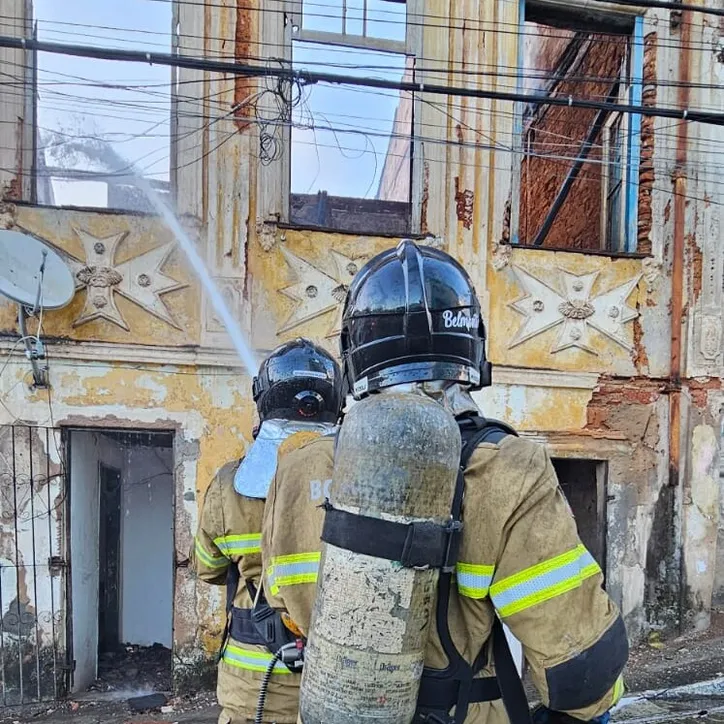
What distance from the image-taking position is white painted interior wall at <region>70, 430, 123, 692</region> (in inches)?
207

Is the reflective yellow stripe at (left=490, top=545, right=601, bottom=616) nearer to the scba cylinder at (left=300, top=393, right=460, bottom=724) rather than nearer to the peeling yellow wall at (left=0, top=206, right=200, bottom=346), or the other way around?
the scba cylinder at (left=300, top=393, right=460, bottom=724)

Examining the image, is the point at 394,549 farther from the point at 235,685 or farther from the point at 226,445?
the point at 226,445

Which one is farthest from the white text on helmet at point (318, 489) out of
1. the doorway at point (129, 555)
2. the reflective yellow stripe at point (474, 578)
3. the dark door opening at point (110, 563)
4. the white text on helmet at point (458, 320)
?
the dark door opening at point (110, 563)

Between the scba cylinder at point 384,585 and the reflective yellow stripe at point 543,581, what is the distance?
156 mm

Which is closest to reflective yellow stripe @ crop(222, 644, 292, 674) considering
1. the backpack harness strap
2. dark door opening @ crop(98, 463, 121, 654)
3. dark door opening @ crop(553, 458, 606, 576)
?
the backpack harness strap

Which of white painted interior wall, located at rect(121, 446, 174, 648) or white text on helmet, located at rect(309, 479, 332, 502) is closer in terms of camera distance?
white text on helmet, located at rect(309, 479, 332, 502)

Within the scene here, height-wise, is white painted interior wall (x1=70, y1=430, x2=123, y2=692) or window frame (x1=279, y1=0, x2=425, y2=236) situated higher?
window frame (x1=279, y1=0, x2=425, y2=236)

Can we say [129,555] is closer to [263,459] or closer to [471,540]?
[263,459]

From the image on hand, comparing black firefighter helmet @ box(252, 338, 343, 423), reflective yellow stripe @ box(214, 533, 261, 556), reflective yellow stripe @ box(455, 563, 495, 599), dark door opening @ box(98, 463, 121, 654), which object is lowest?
dark door opening @ box(98, 463, 121, 654)

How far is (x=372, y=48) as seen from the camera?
19.1ft

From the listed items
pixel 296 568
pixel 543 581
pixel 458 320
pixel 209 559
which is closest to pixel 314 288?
pixel 209 559

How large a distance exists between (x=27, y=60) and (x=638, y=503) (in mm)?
6739

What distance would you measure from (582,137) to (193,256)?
16.6ft

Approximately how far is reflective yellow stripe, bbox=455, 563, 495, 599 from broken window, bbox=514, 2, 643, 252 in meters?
5.00
